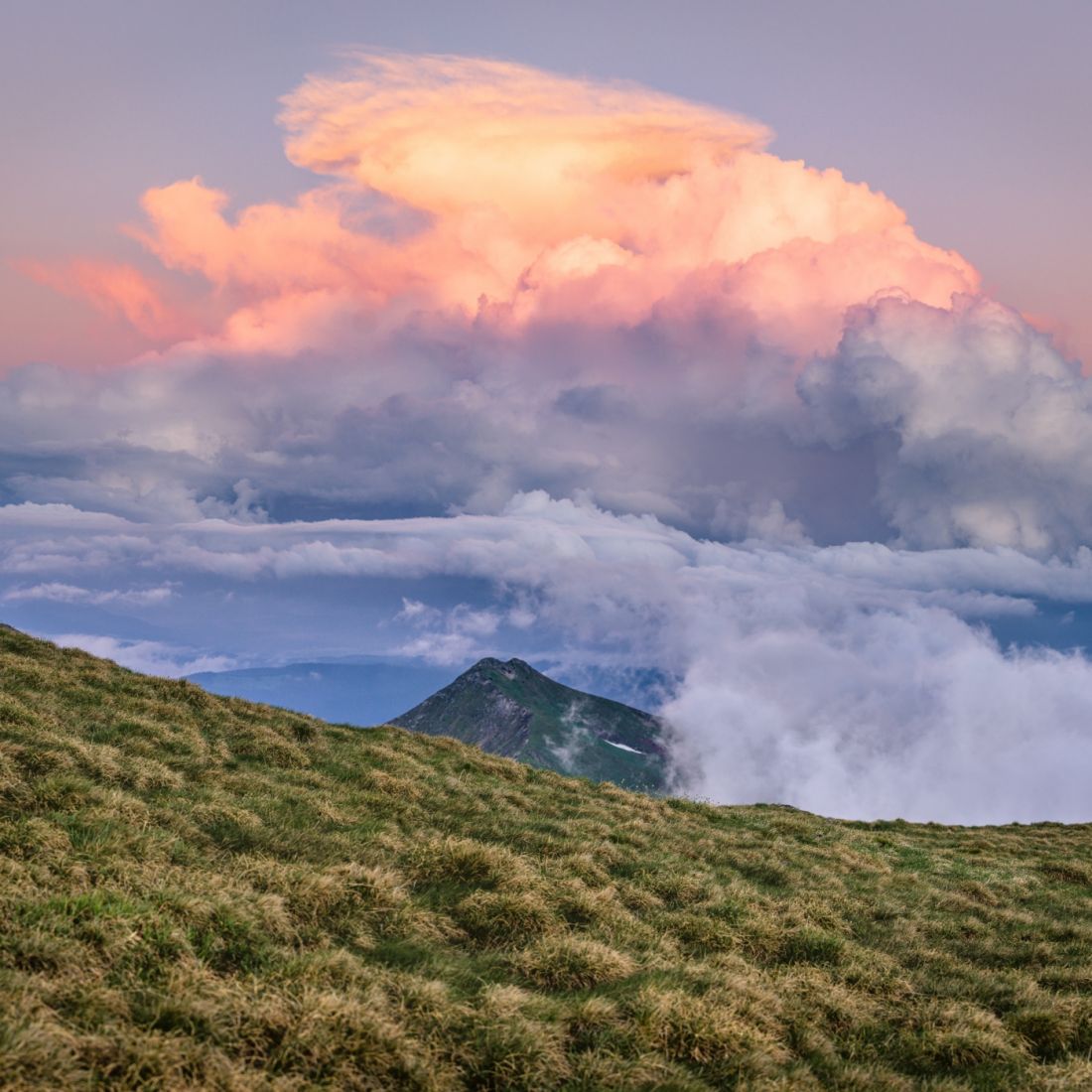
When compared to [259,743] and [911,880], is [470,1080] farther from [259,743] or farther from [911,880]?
[911,880]

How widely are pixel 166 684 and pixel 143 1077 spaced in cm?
2235

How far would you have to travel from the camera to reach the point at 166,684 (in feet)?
89.4

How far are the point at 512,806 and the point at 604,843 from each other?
4323 millimetres

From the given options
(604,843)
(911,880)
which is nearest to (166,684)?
(604,843)

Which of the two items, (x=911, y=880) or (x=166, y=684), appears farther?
(x=166, y=684)

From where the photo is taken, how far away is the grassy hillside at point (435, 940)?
809 cm

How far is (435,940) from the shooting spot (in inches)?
483

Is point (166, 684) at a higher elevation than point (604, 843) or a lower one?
higher

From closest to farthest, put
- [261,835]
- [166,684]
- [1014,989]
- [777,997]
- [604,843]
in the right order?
[777,997], [1014,989], [261,835], [604,843], [166,684]

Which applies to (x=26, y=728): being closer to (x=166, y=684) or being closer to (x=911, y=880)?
(x=166, y=684)

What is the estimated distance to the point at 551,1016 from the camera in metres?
9.66

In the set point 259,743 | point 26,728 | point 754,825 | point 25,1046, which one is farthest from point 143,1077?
point 754,825

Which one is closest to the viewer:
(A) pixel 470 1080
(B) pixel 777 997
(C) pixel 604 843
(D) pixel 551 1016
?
(A) pixel 470 1080

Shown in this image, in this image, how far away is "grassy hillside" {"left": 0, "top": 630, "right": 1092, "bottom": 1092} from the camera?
809cm
